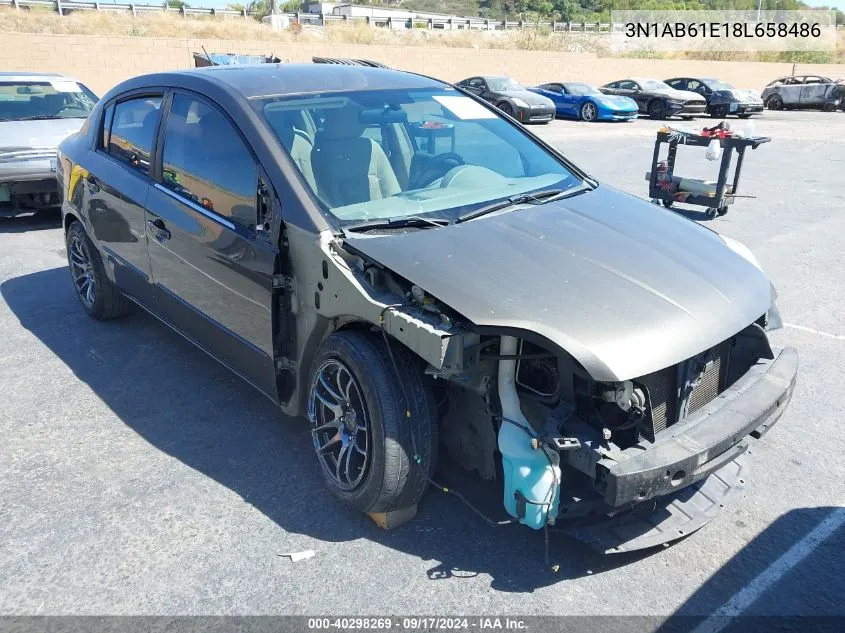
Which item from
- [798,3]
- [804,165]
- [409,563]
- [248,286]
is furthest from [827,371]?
[798,3]

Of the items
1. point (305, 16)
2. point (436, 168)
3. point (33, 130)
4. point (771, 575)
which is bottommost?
point (771, 575)

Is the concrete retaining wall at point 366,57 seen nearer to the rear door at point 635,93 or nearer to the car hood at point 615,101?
the rear door at point 635,93

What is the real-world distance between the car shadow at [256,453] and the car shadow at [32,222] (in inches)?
121

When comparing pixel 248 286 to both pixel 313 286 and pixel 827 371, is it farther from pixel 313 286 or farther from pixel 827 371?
pixel 827 371

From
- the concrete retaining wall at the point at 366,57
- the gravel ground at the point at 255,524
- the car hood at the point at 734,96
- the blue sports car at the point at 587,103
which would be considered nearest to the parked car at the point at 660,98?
the blue sports car at the point at 587,103

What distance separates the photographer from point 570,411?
2.62 m

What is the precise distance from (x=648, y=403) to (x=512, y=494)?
1.95ft

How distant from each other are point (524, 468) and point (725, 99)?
26392mm

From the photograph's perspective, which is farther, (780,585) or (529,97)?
(529,97)

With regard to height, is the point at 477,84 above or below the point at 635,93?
above

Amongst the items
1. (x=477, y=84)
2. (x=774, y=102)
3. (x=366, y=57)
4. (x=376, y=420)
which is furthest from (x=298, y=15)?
Result: (x=376, y=420)

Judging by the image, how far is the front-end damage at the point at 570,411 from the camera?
8.23ft

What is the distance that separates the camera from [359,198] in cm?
331

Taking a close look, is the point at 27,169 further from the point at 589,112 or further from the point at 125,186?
the point at 589,112
